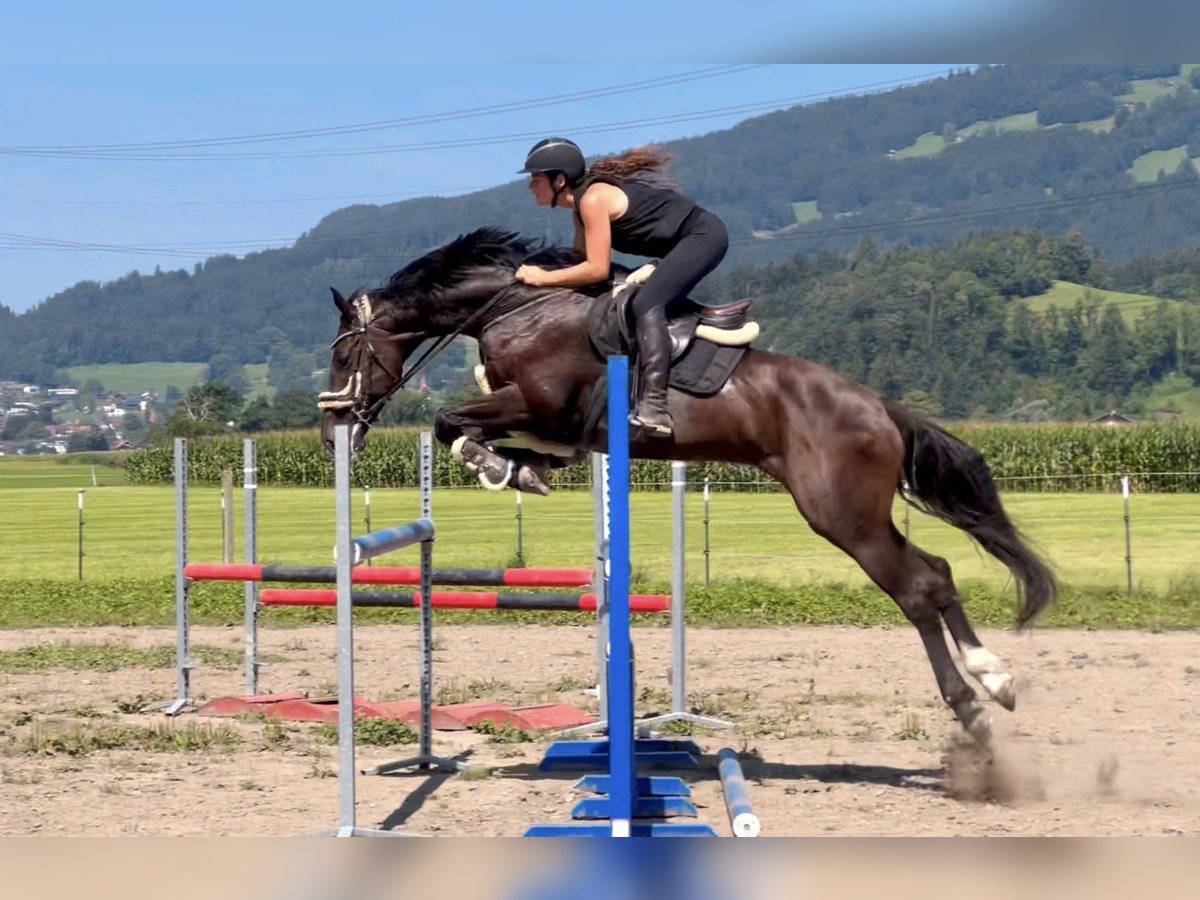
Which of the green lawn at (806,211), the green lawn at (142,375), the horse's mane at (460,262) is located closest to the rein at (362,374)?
the horse's mane at (460,262)

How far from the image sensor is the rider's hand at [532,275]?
5992 millimetres

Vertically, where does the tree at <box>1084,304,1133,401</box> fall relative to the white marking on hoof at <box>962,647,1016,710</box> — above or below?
above

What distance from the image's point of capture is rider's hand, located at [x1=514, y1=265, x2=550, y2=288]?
599 centimetres

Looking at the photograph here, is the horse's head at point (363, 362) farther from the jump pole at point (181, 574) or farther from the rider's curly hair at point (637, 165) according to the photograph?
the jump pole at point (181, 574)

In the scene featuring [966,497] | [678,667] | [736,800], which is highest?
[966,497]

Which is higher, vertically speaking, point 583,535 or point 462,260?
point 462,260

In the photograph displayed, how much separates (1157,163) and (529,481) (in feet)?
436

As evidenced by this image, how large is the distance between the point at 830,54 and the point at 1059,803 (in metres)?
3.56

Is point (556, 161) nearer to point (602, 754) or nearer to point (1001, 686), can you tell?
point (602, 754)

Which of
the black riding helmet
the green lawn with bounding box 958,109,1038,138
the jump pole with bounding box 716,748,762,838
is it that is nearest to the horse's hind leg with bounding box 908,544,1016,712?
the jump pole with bounding box 716,748,762,838

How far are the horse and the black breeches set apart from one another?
0.25 metres

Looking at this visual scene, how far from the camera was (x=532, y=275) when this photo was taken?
6020 mm

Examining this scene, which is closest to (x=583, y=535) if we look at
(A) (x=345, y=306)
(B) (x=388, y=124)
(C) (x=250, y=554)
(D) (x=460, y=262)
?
(C) (x=250, y=554)

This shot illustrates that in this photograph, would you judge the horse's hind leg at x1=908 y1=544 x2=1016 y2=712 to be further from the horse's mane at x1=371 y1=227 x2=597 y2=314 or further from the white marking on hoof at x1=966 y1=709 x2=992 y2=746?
the horse's mane at x1=371 y1=227 x2=597 y2=314
